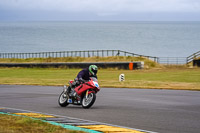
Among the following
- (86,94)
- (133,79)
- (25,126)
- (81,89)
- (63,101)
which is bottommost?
(25,126)

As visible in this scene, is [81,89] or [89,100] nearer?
[89,100]

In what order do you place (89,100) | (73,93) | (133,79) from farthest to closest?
(133,79), (73,93), (89,100)

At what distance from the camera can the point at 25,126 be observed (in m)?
9.84

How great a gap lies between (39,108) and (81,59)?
40.2 metres

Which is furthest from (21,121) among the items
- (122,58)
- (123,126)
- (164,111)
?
(122,58)

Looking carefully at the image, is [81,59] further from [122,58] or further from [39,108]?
[39,108]

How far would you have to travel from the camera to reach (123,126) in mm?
10164

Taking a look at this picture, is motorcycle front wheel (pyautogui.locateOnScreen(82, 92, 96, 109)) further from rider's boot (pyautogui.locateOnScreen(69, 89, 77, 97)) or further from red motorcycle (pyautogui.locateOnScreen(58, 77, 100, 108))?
rider's boot (pyautogui.locateOnScreen(69, 89, 77, 97))

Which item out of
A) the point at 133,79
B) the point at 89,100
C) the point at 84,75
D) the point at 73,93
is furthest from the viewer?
→ the point at 133,79

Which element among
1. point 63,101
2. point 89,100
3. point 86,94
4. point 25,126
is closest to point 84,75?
point 86,94

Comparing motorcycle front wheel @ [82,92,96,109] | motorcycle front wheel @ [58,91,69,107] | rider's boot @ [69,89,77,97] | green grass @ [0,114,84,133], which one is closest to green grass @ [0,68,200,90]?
motorcycle front wheel @ [58,91,69,107]

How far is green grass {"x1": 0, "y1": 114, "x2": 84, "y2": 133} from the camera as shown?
30.0 ft

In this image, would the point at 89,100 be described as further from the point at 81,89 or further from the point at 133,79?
the point at 133,79

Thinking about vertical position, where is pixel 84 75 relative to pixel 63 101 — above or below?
above
